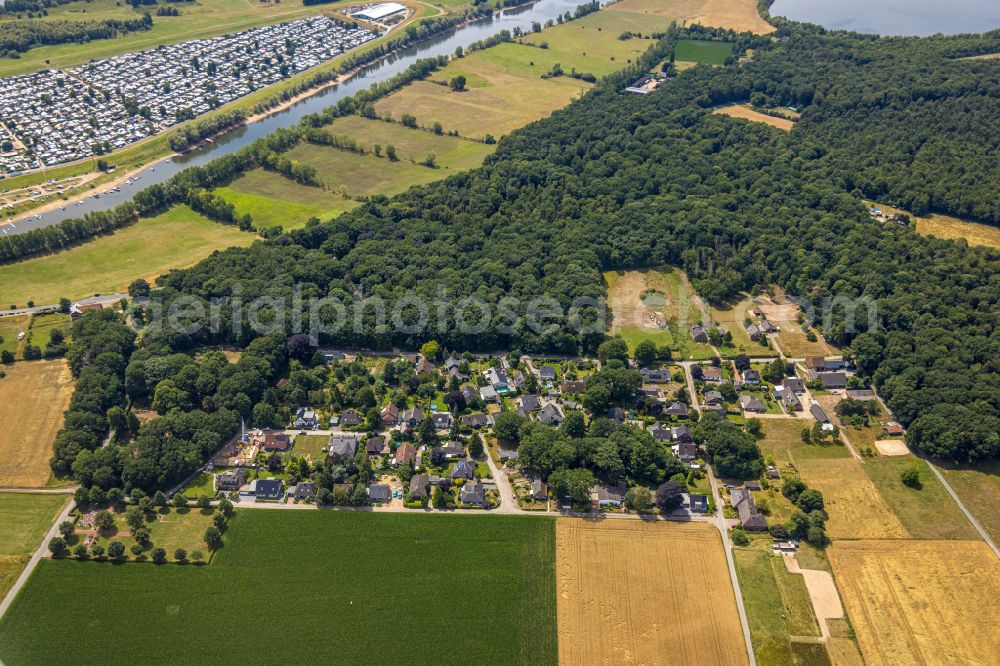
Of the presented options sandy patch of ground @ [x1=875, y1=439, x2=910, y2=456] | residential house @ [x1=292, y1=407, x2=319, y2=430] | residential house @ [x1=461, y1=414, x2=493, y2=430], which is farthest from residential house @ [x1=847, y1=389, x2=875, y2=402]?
residential house @ [x1=292, y1=407, x2=319, y2=430]

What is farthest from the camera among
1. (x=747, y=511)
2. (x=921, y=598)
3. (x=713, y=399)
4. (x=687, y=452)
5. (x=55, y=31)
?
(x=55, y=31)

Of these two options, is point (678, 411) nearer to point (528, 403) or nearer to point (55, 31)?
point (528, 403)

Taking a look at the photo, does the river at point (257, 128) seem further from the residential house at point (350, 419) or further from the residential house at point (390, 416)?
the residential house at point (390, 416)

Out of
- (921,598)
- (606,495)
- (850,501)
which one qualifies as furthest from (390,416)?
(921,598)

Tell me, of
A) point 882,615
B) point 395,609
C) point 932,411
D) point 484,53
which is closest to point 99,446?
point 395,609

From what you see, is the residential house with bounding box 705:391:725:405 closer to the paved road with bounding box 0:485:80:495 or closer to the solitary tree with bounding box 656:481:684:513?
the solitary tree with bounding box 656:481:684:513

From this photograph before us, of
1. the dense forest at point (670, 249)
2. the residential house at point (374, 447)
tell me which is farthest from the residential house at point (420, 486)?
the dense forest at point (670, 249)
